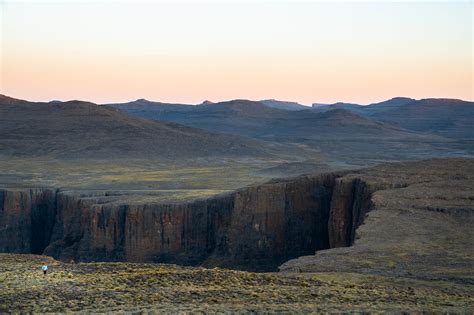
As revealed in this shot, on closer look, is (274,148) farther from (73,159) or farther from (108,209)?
(108,209)

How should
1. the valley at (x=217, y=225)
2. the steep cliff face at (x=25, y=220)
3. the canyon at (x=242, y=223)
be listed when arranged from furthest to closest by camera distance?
the steep cliff face at (x=25, y=220) < the canyon at (x=242, y=223) < the valley at (x=217, y=225)

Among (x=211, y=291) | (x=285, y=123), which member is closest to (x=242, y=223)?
(x=211, y=291)

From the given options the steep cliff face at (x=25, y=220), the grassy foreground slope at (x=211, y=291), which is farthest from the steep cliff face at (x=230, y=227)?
the grassy foreground slope at (x=211, y=291)

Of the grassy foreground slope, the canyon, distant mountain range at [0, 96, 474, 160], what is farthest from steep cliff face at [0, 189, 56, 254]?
distant mountain range at [0, 96, 474, 160]

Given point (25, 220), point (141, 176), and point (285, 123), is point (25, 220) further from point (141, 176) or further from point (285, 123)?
point (285, 123)

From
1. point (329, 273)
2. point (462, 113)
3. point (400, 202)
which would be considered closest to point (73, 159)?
point (400, 202)

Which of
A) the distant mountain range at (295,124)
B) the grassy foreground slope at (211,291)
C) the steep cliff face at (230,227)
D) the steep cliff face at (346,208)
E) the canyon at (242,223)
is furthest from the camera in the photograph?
the distant mountain range at (295,124)

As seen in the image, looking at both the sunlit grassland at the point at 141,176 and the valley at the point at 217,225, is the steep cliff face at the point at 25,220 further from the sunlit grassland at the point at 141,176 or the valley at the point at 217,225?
the sunlit grassland at the point at 141,176
